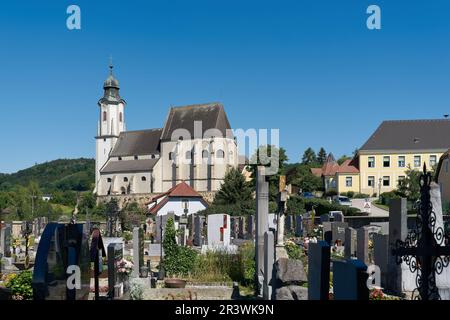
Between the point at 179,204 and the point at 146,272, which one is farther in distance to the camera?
the point at 179,204

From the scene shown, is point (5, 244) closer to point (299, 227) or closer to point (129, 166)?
point (299, 227)

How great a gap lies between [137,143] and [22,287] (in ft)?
245

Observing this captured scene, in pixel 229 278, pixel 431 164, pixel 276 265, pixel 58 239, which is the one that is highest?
pixel 431 164

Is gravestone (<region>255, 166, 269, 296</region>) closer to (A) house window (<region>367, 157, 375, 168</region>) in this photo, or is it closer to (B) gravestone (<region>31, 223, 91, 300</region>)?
(B) gravestone (<region>31, 223, 91, 300</region>)

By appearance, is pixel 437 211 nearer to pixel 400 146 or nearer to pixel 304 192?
pixel 400 146

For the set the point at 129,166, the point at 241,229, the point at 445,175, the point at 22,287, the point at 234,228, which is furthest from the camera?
the point at 129,166

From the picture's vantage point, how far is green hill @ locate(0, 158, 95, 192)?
14850 cm

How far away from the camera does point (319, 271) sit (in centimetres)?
847

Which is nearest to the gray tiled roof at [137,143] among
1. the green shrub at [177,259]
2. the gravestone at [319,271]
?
the green shrub at [177,259]

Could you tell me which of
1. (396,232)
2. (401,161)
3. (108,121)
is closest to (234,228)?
(396,232)

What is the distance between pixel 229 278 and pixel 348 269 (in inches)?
357

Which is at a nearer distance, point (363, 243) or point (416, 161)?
point (363, 243)
